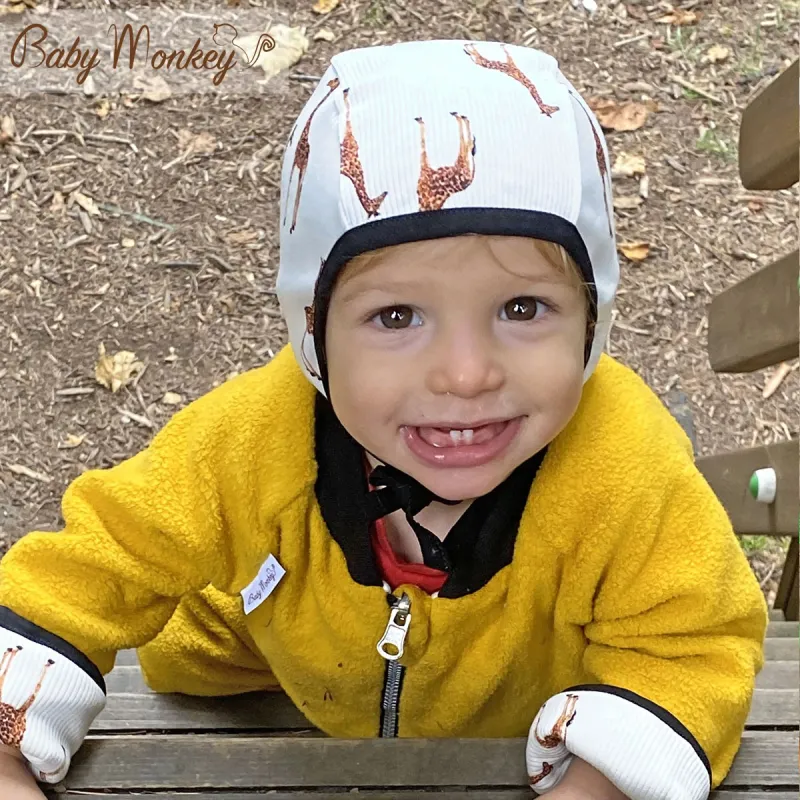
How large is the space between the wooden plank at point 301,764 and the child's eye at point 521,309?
1.89 feet

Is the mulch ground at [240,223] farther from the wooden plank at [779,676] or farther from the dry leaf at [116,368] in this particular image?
the wooden plank at [779,676]

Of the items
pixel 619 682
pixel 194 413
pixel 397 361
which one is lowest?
pixel 619 682

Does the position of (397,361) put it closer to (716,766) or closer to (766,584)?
(716,766)

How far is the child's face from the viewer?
1.15m

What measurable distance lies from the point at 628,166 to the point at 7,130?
2.11 m

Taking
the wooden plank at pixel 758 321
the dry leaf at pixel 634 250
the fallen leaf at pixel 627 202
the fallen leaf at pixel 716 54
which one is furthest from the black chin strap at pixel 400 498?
the fallen leaf at pixel 716 54

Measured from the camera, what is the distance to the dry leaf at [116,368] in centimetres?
312

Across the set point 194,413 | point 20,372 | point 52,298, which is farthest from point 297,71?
point 194,413

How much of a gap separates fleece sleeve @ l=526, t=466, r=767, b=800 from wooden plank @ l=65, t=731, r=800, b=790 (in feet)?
0.21

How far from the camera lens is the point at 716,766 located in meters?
1.36

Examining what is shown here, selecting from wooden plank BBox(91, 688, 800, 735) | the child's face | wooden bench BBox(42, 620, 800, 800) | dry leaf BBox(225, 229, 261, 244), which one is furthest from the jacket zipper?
dry leaf BBox(225, 229, 261, 244)

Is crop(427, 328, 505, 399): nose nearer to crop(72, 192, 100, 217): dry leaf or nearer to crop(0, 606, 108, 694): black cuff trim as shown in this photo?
crop(0, 606, 108, 694): black cuff trim

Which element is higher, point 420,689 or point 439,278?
point 439,278

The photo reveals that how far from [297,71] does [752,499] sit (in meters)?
2.18
